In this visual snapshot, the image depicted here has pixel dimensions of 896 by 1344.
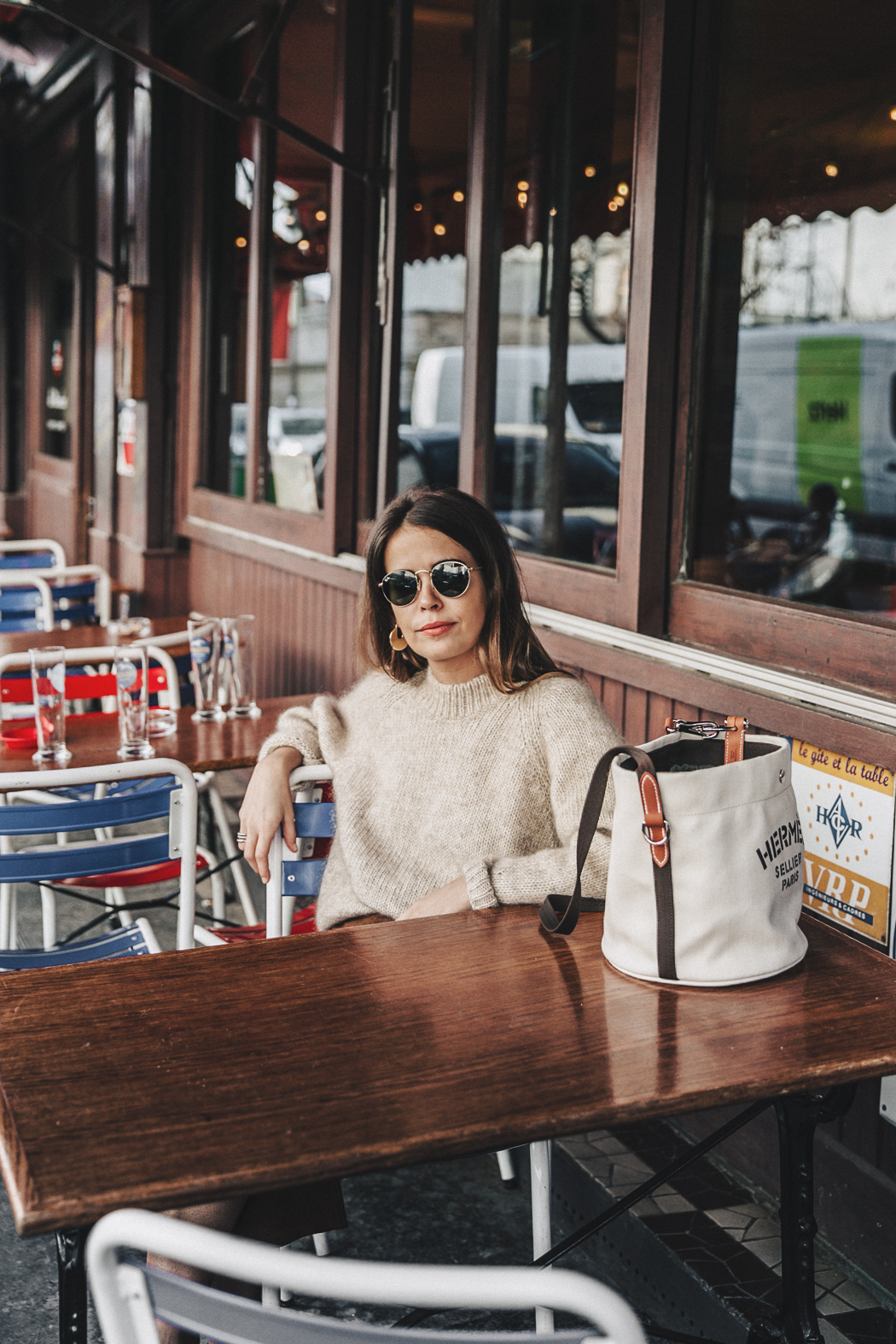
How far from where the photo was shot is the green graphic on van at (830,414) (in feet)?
27.4

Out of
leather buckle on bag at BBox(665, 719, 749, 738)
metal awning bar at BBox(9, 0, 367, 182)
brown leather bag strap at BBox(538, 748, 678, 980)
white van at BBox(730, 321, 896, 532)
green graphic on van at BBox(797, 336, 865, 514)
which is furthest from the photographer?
green graphic on van at BBox(797, 336, 865, 514)

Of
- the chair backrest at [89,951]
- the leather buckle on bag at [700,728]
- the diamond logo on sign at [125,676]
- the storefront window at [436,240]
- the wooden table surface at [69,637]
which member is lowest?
the chair backrest at [89,951]

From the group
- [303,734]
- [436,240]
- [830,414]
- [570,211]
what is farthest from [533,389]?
[303,734]

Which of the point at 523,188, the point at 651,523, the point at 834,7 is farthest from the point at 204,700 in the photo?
the point at 834,7

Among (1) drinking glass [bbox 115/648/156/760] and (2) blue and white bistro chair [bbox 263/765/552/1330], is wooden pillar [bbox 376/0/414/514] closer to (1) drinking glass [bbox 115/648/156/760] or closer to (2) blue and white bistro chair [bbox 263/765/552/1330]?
(1) drinking glass [bbox 115/648/156/760]

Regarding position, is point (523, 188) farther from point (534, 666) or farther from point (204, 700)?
point (534, 666)

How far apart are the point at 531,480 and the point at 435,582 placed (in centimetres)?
449

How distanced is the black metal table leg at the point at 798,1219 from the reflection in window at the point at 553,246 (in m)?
1.72

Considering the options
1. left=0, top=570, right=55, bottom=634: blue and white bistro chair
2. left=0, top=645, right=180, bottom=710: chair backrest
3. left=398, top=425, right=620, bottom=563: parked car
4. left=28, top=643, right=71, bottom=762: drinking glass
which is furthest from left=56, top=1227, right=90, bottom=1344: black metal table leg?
left=0, top=570, right=55, bottom=634: blue and white bistro chair

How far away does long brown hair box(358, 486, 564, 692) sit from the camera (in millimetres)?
2041

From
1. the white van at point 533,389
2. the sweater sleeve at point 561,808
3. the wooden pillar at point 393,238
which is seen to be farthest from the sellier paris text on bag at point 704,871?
the wooden pillar at point 393,238

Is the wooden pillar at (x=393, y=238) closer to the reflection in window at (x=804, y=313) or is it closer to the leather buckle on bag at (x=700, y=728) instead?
the reflection in window at (x=804, y=313)

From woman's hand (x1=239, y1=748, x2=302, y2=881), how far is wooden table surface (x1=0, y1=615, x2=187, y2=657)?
6.17 ft

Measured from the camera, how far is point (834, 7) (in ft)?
16.3
